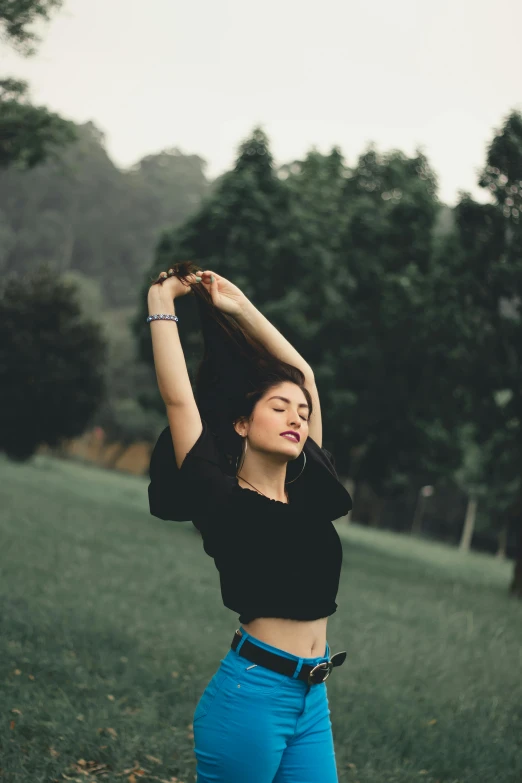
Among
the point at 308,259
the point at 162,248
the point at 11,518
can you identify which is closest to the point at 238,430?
the point at 11,518

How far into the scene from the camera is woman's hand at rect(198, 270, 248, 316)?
3.02 metres

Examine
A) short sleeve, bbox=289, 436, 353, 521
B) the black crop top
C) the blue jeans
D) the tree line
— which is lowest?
the blue jeans

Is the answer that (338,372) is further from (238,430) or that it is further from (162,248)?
(238,430)

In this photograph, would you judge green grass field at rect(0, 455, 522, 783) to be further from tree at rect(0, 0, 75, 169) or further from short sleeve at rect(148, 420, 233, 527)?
tree at rect(0, 0, 75, 169)

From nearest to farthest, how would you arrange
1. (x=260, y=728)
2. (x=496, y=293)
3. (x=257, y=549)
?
(x=260, y=728)
(x=257, y=549)
(x=496, y=293)

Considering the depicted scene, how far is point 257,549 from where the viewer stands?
9.02 feet

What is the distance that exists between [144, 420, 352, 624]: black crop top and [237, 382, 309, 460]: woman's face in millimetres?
154

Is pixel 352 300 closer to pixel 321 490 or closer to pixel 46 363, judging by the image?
pixel 46 363

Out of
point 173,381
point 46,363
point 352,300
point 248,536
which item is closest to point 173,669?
point 248,536

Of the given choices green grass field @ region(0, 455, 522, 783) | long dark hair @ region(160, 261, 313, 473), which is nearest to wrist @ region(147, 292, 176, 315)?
long dark hair @ region(160, 261, 313, 473)

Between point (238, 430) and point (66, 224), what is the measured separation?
279 feet

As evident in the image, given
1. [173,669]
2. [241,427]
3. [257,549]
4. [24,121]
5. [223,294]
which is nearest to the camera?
[257,549]

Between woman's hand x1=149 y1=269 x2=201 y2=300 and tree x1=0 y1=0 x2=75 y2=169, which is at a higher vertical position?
tree x1=0 y1=0 x2=75 y2=169

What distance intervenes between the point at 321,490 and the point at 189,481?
1.78 feet
